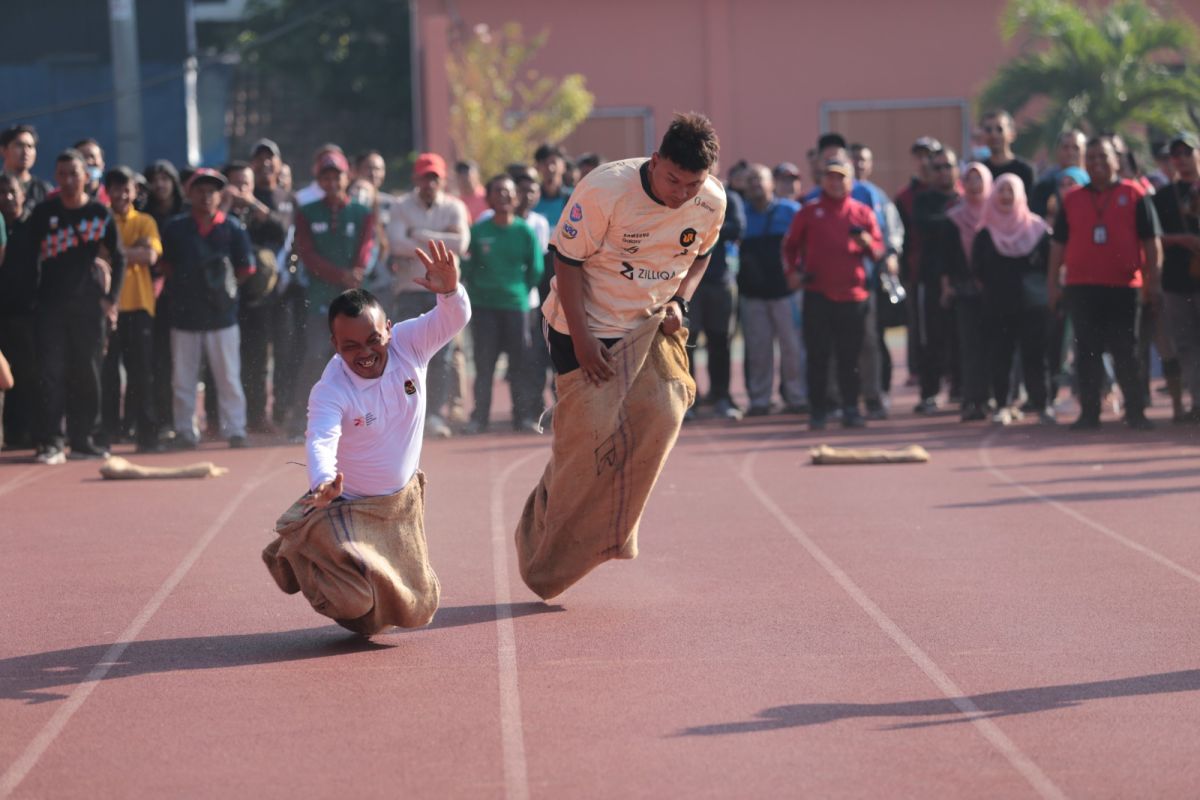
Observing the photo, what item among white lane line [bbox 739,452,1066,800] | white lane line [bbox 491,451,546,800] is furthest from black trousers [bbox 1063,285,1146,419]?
white lane line [bbox 491,451,546,800]

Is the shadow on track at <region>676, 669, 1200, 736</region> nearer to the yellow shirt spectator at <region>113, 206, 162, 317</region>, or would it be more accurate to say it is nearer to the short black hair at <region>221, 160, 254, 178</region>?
the yellow shirt spectator at <region>113, 206, 162, 317</region>

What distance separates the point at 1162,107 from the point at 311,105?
22331 mm

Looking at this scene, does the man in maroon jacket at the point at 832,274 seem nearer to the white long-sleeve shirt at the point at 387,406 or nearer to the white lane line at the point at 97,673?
the white lane line at the point at 97,673

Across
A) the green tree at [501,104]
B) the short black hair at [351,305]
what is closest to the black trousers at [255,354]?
the short black hair at [351,305]

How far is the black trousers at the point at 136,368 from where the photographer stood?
48.3 feet

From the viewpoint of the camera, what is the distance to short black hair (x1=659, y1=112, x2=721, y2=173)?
734 centimetres

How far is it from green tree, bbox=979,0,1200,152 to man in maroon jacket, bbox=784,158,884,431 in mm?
11209

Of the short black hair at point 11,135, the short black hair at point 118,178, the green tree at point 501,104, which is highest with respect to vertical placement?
the green tree at point 501,104

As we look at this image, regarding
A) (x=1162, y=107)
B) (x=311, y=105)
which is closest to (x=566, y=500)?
(x=1162, y=107)

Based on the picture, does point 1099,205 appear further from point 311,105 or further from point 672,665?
point 311,105

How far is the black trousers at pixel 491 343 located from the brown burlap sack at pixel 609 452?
25.4ft

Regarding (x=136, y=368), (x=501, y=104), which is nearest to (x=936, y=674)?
→ (x=136, y=368)

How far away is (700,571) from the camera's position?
9094 mm

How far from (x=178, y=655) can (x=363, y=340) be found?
1453mm
